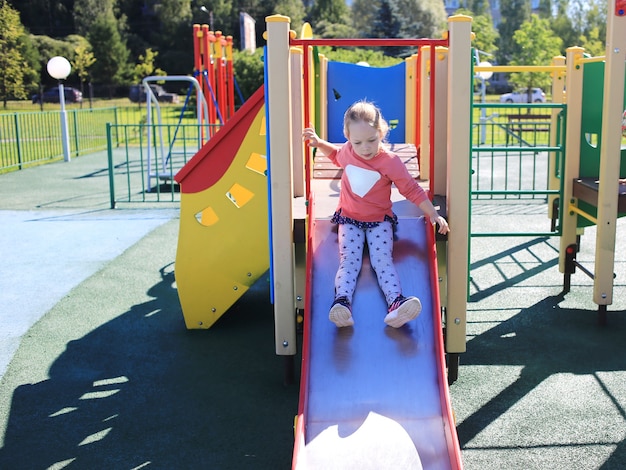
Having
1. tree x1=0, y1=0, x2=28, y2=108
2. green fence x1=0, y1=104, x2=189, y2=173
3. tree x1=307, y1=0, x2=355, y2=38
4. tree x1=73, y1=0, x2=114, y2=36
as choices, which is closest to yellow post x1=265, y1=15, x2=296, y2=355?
green fence x1=0, y1=104, x2=189, y2=173

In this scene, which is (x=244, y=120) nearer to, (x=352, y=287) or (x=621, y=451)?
(x=352, y=287)

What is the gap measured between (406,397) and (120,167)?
13800 mm

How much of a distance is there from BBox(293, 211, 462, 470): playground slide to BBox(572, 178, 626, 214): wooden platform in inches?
75.1

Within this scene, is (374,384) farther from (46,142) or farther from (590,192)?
(46,142)

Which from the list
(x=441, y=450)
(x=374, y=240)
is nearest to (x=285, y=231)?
(x=374, y=240)

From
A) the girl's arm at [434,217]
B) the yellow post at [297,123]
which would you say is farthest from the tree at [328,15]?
the girl's arm at [434,217]

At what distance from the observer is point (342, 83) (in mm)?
7500

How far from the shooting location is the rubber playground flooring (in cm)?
336

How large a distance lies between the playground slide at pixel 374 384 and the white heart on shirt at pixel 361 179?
39 centimetres

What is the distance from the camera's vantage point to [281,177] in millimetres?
3756

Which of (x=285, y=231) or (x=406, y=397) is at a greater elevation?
(x=285, y=231)

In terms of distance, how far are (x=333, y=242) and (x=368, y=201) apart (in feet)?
1.08

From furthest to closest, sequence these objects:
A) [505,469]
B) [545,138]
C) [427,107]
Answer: [545,138], [427,107], [505,469]

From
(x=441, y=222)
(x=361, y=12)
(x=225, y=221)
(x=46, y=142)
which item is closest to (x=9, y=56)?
(x=46, y=142)
